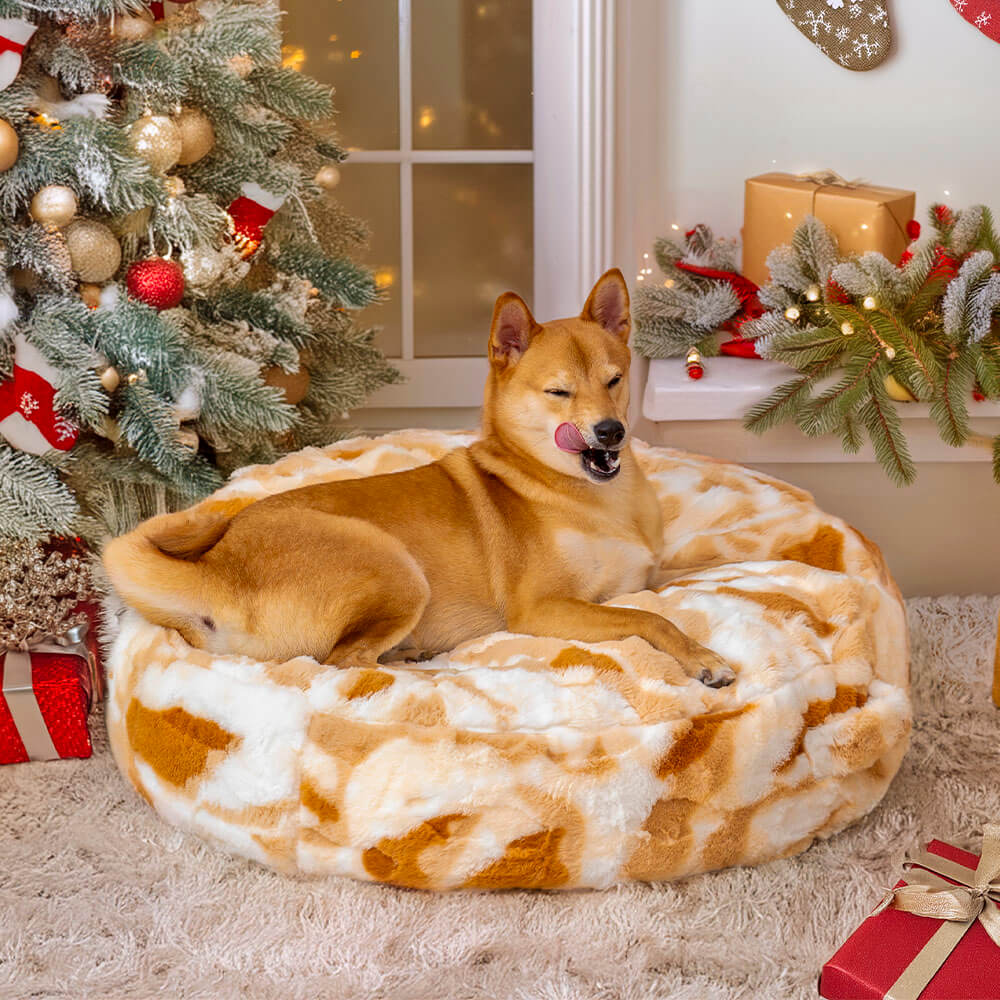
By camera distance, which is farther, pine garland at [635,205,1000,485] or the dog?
pine garland at [635,205,1000,485]

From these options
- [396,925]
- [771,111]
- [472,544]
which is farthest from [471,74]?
[396,925]

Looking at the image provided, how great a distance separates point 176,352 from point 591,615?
112cm

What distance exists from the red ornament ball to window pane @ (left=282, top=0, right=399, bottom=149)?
53.2 inches

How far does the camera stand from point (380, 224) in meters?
3.67

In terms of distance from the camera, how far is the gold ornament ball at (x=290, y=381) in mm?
2719

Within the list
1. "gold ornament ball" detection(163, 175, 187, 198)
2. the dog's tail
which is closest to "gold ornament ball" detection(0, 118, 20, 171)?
"gold ornament ball" detection(163, 175, 187, 198)

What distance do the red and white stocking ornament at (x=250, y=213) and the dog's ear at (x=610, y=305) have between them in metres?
0.87

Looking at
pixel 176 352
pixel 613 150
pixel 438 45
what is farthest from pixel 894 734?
pixel 438 45

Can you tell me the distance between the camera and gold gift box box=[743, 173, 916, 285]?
3094 millimetres

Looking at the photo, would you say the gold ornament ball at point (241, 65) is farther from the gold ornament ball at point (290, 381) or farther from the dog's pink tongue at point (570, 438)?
the dog's pink tongue at point (570, 438)

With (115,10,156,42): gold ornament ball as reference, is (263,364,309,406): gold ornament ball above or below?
below

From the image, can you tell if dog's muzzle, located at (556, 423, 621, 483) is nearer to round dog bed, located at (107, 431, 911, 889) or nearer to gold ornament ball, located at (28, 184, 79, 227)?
round dog bed, located at (107, 431, 911, 889)

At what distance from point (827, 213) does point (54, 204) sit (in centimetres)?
205

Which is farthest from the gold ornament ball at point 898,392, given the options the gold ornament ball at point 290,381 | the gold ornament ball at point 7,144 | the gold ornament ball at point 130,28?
the gold ornament ball at point 7,144
